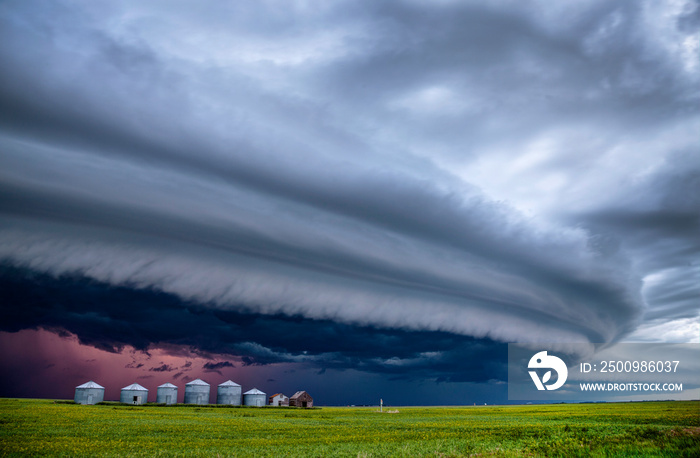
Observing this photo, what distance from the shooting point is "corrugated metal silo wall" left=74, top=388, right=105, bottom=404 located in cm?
14275

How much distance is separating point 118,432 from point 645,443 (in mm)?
55472

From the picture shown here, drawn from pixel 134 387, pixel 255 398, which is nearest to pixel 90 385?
pixel 134 387

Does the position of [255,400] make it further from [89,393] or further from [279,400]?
[89,393]

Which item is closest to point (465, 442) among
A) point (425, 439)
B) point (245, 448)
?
point (425, 439)

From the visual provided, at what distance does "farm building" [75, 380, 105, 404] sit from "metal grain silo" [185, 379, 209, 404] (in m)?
28.0

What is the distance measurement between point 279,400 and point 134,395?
4979 cm

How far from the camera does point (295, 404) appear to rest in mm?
157625

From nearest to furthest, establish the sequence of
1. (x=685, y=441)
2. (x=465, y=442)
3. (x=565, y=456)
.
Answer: (x=565, y=456) < (x=685, y=441) < (x=465, y=442)

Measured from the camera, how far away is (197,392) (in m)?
153

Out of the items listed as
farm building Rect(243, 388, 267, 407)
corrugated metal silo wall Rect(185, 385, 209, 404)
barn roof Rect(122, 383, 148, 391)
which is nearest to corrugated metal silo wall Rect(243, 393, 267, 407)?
farm building Rect(243, 388, 267, 407)

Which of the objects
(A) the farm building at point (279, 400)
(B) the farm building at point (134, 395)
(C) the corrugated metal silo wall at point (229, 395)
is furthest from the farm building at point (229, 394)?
(B) the farm building at point (134, 395)

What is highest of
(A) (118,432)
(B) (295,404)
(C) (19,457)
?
(C) (19,457)

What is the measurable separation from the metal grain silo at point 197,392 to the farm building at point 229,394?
14.0 ft

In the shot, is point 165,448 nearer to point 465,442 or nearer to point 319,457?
point 319,457
